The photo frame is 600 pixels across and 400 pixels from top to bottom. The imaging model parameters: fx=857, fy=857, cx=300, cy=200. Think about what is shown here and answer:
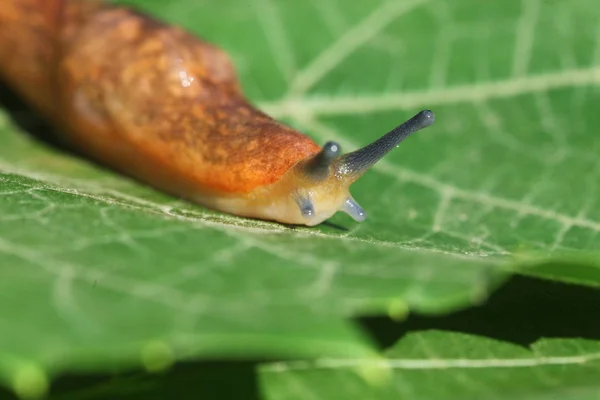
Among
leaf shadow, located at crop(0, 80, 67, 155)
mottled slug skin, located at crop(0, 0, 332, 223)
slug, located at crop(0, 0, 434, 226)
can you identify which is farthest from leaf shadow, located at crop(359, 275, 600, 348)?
leaf shadow, located at crop(0, 80, 67, 155)

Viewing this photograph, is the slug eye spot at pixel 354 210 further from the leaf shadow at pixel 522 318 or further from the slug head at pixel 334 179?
the leaf shadow at pixel 522 318

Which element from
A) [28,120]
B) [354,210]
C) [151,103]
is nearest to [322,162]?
[354,210]

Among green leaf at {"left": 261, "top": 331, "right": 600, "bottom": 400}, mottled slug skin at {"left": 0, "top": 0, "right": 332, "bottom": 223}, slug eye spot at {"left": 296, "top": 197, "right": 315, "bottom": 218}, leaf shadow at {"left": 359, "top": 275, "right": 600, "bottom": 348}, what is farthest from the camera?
mottled slug skin at {"left": 0, "top": 0, "right": 332, "bottom": 223}

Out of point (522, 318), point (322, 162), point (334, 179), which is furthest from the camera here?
point (334, 179)

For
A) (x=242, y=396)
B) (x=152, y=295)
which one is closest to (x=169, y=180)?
(x=242, y=396)

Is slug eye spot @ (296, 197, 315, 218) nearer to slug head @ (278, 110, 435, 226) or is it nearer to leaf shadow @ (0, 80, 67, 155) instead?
slug head @ (278, 110, 435, 226)

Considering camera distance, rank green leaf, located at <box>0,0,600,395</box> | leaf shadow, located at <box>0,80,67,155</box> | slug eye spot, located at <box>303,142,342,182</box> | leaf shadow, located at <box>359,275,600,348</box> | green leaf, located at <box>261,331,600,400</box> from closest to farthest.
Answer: green leaf, located at <box>0,0,600,395</box>
green leaf, located at <box>261,331,600,400</box>
leaf shadow, located at <box>359,275,600,348</box>
slug eye spot, located at <box>303,142,342,182</box>
leaf shadow, located at <box>0,80,67,155</box>

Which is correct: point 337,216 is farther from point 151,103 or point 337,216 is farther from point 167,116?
point 151,103
